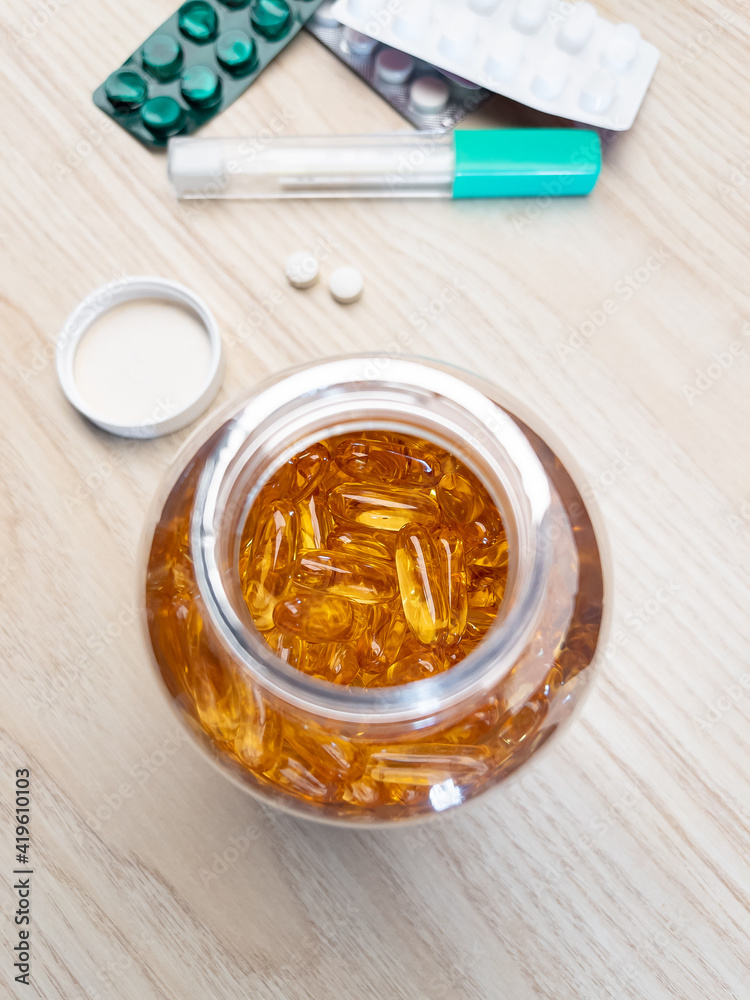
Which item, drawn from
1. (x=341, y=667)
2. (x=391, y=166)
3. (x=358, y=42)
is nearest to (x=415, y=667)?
(x=341, y=667)

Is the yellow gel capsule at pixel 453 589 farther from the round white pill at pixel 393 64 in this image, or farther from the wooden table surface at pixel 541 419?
the round white pill at pixel 393 64

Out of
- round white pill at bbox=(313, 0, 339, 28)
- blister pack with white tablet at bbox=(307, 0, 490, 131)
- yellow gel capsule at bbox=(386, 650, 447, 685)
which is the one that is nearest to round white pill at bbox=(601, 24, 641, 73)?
blister pack with white tablet at bbox=(307, 0, 490, 131)

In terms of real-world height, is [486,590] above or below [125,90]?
below

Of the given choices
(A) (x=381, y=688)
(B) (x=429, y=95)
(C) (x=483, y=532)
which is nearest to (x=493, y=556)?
(C) (x=483, y=532)

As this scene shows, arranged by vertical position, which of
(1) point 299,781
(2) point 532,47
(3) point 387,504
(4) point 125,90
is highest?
(2) point 532,47

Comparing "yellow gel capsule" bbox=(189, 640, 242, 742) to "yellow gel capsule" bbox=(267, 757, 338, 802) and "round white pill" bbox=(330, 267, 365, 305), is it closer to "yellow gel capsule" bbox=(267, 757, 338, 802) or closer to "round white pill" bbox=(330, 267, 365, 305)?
"yellow gel capsule" bbox=(267, 757, 338, 802)

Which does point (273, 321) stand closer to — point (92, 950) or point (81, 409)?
point (81, 409)

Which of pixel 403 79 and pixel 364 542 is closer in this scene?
pixel 364 542

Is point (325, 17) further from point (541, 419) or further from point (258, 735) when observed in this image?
point (258, 735)
